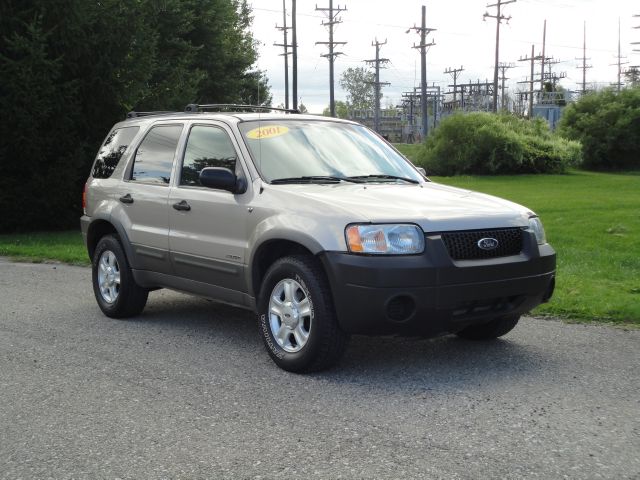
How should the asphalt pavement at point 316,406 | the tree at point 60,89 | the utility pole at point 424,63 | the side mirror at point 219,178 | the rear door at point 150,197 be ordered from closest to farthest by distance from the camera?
the asphalt pavement at point 316,406
the side mirror at point 219,178
the rear door at point 150,197
the tree at point 60,89
the utility pole at point 424,63

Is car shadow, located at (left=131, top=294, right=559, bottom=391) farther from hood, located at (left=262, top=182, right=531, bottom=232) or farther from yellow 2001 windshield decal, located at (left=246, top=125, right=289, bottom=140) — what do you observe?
yellow 2001 windshield decal, located at (left=246, top=125, right=289, bottom=140)

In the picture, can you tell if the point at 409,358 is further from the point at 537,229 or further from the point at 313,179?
the point at 313,179

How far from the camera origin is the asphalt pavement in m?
4.02

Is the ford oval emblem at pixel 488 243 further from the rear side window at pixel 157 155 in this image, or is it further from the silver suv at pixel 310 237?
the rear side window at pixel 157 155

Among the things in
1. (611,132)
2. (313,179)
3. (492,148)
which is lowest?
(313,179)

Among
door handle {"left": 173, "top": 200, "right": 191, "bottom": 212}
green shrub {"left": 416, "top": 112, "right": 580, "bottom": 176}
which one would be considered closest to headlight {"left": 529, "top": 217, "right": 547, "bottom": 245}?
door handle {"left": 173, "top": 200, "right": 191, "bottom": 212}

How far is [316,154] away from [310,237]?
122 cm

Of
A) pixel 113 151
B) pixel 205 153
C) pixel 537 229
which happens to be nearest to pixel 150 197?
pixel 205 153

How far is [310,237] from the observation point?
18.1 ft

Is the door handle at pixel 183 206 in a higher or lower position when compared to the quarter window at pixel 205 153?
lower

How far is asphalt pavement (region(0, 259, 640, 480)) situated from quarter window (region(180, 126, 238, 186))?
55.5 inches

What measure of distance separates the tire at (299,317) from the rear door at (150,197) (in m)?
1.56

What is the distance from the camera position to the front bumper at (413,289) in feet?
17.1

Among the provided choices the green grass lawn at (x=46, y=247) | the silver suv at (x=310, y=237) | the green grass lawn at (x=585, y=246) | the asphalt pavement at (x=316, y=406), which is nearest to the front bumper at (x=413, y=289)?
the silver suv at (x=310, y=237)
